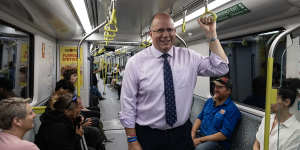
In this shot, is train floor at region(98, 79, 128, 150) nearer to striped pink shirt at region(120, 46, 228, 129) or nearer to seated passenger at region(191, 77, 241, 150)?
seated passenger at region(191, 77, 241, 150)

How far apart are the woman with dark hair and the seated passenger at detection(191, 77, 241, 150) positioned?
1.16 meters

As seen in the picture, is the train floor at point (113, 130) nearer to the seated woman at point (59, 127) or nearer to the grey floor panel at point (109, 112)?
the grey floor panel at point (109, 112)

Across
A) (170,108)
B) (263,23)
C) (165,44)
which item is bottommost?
(170,108)

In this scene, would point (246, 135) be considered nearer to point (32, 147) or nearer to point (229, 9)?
point (229, 9)

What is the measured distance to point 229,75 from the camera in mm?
3996

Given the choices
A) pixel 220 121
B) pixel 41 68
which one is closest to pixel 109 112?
pixel 41 68

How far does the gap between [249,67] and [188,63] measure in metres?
2.41

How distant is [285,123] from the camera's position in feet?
5.10

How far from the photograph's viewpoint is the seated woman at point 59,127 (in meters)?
2.27

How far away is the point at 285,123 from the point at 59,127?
2183mm

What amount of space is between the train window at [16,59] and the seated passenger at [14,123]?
46.9 inches

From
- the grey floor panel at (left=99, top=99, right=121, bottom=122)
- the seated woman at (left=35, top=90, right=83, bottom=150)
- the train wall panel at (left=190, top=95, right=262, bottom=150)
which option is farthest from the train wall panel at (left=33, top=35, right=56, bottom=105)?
the train wall panel at (left=190, top=95, right=262, bottom=150)

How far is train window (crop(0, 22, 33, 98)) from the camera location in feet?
8.92

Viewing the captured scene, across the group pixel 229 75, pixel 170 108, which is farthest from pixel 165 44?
pixel 229 75
